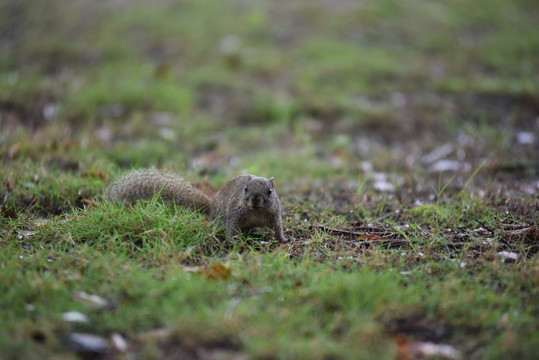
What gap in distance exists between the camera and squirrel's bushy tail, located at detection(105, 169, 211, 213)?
374 centimetres

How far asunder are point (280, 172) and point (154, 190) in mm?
1833

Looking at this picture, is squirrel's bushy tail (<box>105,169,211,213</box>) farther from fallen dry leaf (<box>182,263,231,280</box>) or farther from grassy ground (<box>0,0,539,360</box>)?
fallen dry leaf (<box>182,263,231,280</box>)

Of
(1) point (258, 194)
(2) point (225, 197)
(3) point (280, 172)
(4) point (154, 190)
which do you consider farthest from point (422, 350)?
(3) point (280, 172)

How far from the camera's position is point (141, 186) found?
376 cm

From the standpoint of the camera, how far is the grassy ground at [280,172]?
95.6 inches

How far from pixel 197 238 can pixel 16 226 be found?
1.36m

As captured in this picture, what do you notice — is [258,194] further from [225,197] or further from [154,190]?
[154,190]

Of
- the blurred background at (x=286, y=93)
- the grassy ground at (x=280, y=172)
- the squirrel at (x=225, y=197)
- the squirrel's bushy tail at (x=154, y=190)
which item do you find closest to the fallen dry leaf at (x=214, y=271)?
the grassy ground at (x=280, y=172)

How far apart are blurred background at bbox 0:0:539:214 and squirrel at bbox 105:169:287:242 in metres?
0.82

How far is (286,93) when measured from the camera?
24.9 feet

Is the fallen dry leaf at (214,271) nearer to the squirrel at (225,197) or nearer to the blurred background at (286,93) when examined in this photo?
the squirrel at (225,197)

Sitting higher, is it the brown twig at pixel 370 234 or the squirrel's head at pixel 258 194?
the squirrel's head at pixel 258 194

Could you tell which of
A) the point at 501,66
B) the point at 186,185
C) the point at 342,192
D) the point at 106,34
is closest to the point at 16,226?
the point at 186,185

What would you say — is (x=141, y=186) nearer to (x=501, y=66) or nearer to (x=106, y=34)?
(x=106, y=34)
